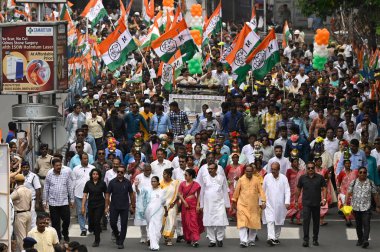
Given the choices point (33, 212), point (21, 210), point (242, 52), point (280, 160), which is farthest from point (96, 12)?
point (21, 210)

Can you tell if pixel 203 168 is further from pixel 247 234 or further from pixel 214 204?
pixel 247 234

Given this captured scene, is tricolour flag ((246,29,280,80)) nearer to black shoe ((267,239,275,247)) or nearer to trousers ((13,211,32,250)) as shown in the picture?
black shoe ((267,239,275,247))

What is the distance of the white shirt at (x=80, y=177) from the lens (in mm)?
28844

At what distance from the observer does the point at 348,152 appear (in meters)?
31.1

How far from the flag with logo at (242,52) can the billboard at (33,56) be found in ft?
34.1

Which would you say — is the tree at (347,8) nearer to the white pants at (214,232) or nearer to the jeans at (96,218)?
the white pants at (214,232)

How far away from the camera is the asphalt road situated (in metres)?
28.0

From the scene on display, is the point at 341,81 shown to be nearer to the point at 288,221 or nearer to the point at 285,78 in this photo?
the point at 285,78

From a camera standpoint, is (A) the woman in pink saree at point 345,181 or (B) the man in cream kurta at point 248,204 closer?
(B) the man in cream kurta at point 248,204

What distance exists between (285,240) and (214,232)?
3.73ft

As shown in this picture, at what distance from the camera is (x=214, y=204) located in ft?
93.4

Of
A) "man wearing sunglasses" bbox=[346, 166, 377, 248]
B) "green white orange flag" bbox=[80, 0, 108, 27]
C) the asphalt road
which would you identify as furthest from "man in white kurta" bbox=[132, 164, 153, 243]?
"green white orange flag" bbox=[80, 0, 108, 27]

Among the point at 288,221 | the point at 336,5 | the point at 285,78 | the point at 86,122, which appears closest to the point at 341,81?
the point at 285,78

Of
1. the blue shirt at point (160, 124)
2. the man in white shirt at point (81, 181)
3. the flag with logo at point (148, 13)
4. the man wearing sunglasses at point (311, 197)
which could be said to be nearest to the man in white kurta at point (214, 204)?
the man wearing sunglasses at point (311, 197)
